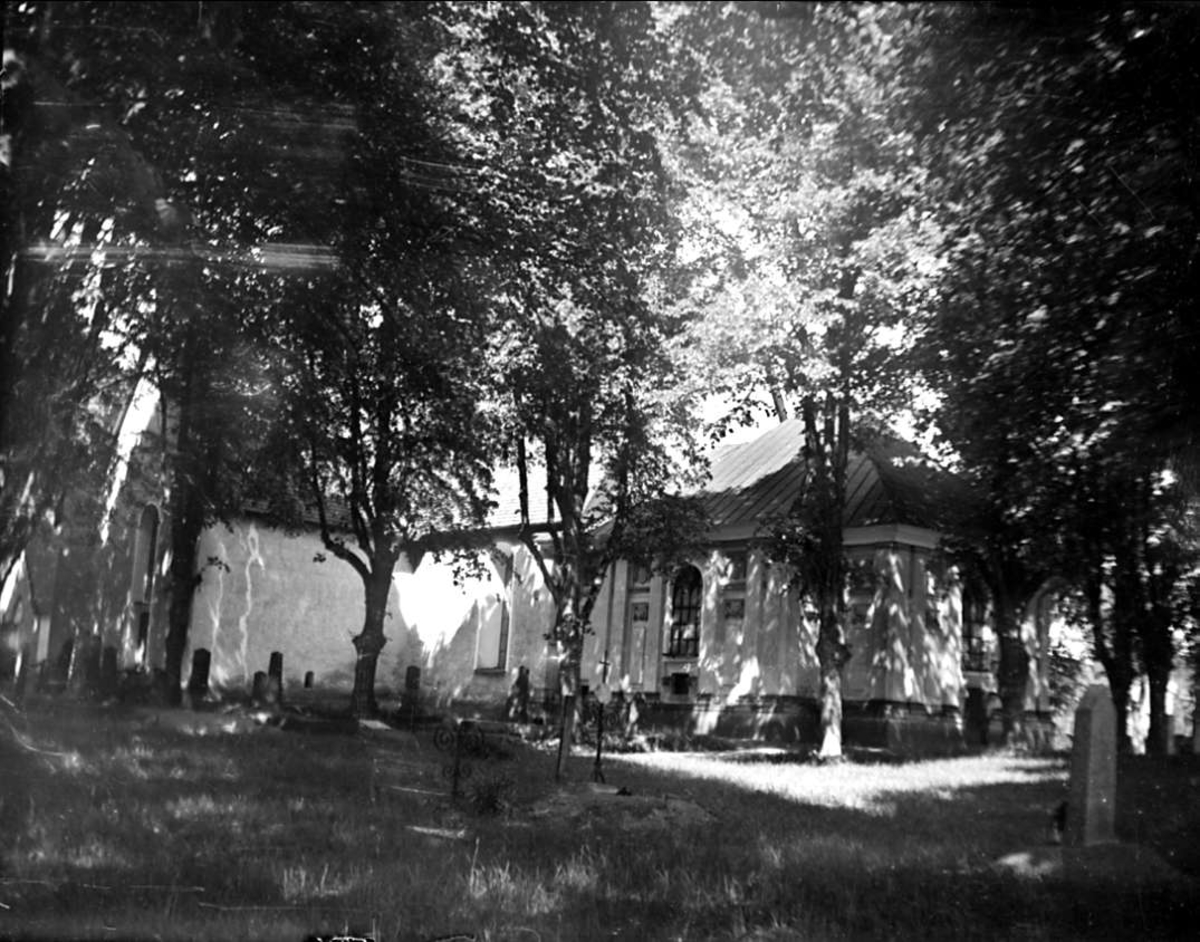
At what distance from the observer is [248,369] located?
8.24 m

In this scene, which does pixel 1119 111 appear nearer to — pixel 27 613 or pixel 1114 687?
pixel 1114 687

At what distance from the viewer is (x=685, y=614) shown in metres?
30.1

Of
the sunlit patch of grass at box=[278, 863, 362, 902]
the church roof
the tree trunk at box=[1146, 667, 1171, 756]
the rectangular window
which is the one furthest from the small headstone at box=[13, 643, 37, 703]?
the tree trunk at box=[1146, 667, 1171, 756]

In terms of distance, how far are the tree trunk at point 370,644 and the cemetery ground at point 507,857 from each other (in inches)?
313

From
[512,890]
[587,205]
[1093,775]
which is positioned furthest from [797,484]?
[512,890]

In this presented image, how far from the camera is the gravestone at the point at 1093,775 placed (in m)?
8.46

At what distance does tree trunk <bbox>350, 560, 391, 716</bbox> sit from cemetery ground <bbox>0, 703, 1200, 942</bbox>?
26.1 ft

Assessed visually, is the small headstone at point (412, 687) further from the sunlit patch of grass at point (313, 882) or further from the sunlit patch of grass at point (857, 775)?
the sunlit patch of grass at point (313, 882)

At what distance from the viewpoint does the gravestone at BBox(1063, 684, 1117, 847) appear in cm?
846

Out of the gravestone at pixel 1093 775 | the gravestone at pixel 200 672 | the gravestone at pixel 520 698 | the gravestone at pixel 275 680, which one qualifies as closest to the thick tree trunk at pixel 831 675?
the gravestone at pixel 520 698

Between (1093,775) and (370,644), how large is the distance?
49.8ft

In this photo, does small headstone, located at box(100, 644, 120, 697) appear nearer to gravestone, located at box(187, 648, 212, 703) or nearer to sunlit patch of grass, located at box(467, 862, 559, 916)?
gravestone, located at box(187, 648, 212, 703)

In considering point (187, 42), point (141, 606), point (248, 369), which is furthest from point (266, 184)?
point (141, 606)

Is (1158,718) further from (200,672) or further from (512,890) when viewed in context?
(200,672)
